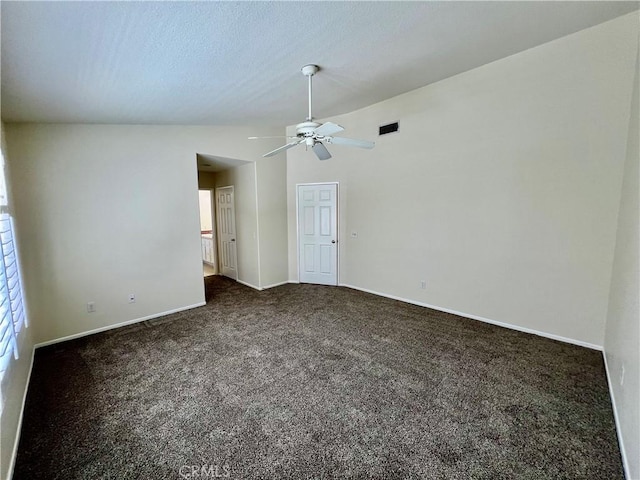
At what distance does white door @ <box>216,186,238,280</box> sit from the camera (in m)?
6.07

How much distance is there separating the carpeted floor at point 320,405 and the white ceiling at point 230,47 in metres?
2.60

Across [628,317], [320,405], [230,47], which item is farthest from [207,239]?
[628,317]

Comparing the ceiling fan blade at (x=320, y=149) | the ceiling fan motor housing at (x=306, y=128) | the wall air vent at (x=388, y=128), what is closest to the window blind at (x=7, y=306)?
the ceiling fan motor housing at (x=306, y=128)

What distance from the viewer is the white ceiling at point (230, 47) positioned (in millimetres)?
1801

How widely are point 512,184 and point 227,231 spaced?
5271mm

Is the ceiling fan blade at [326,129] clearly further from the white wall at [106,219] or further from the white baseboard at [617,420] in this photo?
the white baseboard at [617,420]

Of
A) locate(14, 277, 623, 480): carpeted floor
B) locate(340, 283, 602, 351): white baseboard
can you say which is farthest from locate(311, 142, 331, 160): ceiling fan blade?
locate(340, 283, 602, 351): white baseboard

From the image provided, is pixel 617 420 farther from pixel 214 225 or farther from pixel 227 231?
pixel 214 225

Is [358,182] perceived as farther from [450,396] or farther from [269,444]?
[269,444]

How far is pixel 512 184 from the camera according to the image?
3389 mm

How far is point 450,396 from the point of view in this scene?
2.35m

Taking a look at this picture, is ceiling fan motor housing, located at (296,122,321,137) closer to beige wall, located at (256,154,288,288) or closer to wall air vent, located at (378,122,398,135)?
wall air vent, located at (378,122,398,135)

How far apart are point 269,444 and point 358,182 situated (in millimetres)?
4017

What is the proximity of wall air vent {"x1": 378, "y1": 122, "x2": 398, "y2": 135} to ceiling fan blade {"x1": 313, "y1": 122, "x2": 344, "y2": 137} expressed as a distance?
206 cm
